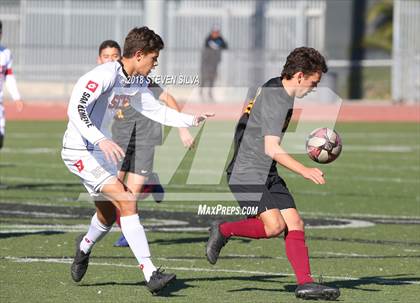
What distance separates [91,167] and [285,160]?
4.67 ft

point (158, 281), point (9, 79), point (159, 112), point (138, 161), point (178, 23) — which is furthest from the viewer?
point (178, 23)

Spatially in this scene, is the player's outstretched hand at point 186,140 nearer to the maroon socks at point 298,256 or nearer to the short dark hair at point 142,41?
the short dark hair at point 142,41

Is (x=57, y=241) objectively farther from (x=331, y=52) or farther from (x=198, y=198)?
(x=331, y=52)

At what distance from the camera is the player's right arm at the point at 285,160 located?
889 centimetres

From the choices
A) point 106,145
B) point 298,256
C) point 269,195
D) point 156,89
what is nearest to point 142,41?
point 106,145

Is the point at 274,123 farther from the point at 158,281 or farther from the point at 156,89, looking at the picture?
the point at 156,89

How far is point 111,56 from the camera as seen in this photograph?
12.7 meters

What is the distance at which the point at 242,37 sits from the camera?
44.3 meters

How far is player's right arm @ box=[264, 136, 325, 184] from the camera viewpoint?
29.2 feet

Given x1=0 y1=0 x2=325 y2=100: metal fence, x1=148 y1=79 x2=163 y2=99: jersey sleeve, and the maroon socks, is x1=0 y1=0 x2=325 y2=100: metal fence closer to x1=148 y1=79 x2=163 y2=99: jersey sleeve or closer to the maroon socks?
x1=148 y1=79 x2=163 y2=99: jersey sleeve

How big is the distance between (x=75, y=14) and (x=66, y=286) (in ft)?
113

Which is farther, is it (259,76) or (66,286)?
(259,76)

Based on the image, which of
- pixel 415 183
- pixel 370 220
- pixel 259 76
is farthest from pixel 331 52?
pixel 370 220

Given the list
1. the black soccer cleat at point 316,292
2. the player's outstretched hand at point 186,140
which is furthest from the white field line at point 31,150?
the black soccer cleat at point 316,292
